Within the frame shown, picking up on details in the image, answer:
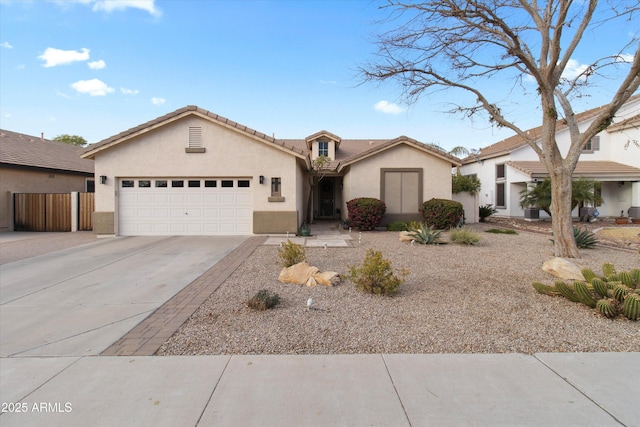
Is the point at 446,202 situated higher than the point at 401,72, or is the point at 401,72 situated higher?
the point at 401,72

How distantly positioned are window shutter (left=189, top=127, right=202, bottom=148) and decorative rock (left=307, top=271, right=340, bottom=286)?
914 cm

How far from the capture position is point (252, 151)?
1359 centimetres

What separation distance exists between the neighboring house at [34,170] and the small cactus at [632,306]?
1687 cm

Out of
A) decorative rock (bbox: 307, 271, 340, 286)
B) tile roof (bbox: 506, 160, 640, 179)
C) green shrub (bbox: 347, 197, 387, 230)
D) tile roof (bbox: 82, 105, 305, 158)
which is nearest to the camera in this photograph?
decorative rock (bbox: 307, 271, 340, 286)

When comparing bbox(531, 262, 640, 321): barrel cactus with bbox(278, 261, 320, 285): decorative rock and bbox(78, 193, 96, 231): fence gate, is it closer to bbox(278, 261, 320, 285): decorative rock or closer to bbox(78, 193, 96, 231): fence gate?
bbox(278, 261, 320, 285): decorative rock

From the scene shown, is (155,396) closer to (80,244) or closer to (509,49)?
(509,49)

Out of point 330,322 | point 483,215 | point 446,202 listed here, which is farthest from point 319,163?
point 330,322

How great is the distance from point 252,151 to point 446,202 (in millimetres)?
8753

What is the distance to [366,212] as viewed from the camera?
50.5 feet

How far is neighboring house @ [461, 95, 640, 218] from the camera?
67.5 feet

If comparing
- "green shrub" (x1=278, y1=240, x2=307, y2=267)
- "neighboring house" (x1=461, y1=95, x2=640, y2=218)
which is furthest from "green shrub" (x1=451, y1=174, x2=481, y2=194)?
"green shrub" (x1=278, y1=240, x2=307, y2=267)

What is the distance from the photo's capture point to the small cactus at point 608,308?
4777 mm

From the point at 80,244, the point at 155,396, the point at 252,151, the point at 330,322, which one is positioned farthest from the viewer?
the point at 252,151

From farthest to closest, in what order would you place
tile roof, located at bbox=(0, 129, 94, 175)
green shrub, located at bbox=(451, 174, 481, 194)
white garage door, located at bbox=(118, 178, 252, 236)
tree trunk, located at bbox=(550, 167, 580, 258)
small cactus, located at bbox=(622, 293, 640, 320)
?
green shrub, located at bbox=(451, 174, 481, 194) → tile roof, located at bbox=(0, 129, 94, 175) → white garage door, located at bbox=(118, 178, 252, 236) → tree trunk, located at bbox=(550, 167, 580, 258) → small cactus, located at bbox=(622, 293, 640, 320)
